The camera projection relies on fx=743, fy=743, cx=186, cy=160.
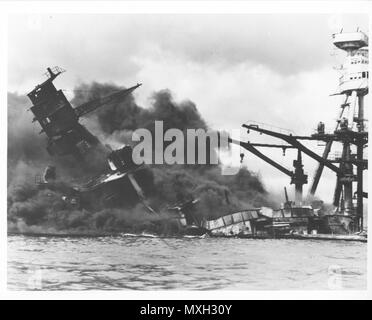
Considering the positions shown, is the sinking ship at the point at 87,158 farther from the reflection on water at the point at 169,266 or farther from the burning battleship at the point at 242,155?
the reflection on water at the point at 169,266

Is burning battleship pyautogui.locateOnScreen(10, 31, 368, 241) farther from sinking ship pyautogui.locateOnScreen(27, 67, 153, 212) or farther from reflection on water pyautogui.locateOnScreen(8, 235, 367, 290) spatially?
reflection on water pyautogui.locateOnScreen(8, 235, 367, 290)

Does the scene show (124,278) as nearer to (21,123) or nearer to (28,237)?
(28,237)

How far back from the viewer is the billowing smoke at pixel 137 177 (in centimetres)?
1282

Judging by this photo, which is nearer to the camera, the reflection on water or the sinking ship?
the reflection on water

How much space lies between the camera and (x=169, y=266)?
1190 cm

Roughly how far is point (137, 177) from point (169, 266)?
225cm

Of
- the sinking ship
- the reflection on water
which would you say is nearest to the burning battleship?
the sinking ship

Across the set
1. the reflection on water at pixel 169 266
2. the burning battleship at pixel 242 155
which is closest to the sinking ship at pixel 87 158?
the burning battleship at pixel 242 155

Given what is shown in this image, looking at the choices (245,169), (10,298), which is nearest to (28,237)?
(10,298)

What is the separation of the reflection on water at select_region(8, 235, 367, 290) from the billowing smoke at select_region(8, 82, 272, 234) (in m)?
0.48

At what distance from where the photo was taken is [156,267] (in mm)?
11938

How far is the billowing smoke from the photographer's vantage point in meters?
12.8

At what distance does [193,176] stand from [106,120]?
78.5 inches

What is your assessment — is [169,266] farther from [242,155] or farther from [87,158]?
[87,158]
